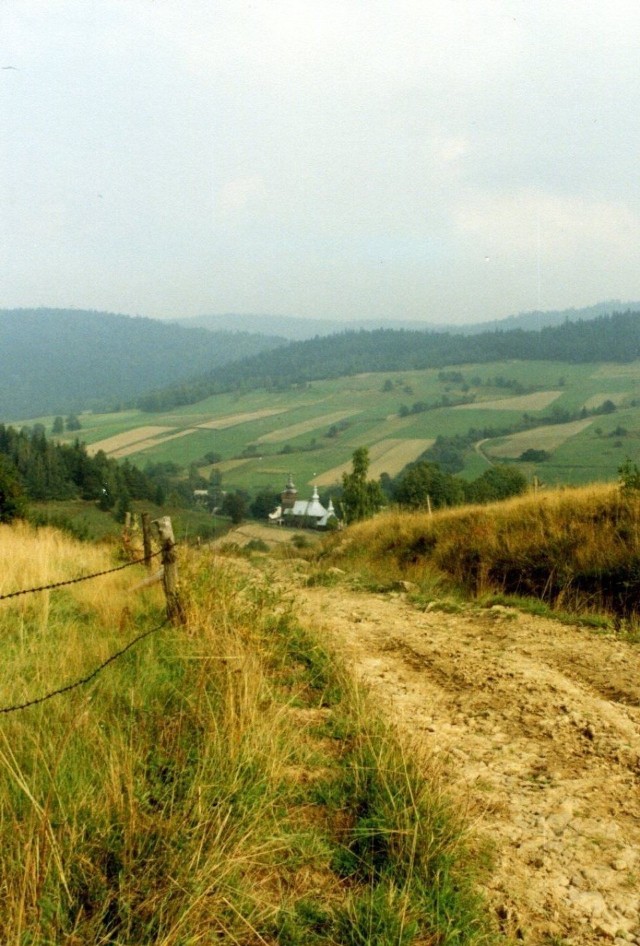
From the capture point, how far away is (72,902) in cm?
252

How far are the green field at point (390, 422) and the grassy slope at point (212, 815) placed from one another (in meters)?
41.6

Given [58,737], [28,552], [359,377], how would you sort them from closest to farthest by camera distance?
[58,737]
[28,552]
[359,377]

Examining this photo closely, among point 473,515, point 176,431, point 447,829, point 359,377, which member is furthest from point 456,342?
point 447,829

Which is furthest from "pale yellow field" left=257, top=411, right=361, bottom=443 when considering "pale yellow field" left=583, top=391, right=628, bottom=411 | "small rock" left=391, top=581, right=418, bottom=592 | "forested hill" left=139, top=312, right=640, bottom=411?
"small rock" left=391, top=581, right=418, bottom=592

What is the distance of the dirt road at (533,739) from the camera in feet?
9.87

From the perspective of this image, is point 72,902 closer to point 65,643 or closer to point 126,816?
point 126,816

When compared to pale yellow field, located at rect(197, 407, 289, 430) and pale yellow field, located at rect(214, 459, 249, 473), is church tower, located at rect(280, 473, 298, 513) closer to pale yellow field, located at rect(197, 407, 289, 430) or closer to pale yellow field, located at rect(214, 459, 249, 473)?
pale yellow field, located at rect(214, 459, 249, 473)

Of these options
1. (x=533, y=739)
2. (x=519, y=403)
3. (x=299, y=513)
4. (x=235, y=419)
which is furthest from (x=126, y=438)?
(x=533, y=739)

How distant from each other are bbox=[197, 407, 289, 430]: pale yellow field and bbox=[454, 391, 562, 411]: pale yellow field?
2954 centimetres

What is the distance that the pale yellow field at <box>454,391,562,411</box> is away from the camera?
278 ft

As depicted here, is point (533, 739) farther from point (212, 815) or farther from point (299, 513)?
point (299, 513)

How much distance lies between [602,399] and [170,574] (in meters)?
83.1

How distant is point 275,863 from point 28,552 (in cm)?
709

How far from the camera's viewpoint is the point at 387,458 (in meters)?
66.3
